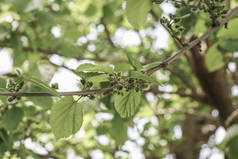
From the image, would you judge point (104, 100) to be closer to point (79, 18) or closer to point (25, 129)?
point (25, 129)

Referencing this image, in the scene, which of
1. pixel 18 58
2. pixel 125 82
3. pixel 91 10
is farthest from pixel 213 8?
pixel 91 10

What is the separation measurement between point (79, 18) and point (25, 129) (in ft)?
5.95

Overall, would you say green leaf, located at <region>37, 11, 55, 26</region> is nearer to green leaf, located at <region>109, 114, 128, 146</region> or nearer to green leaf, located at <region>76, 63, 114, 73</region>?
green leaf, located at <region>109, 114, 128, 146</region>

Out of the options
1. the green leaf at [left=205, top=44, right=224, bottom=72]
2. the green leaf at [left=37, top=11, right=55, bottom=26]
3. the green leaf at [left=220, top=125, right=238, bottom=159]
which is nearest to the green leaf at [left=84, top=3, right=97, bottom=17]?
the green leaf at [left=37, top=11, right=55, bottom=26]

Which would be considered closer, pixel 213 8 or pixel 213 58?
pixel 213 8

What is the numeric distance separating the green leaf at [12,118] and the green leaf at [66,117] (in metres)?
0.34

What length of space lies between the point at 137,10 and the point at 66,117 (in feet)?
1.31

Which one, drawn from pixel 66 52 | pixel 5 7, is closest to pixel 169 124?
pixel 66 52

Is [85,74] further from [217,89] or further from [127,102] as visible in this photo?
[217,89]

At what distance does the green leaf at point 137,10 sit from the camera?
2.68ft

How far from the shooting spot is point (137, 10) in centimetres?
84

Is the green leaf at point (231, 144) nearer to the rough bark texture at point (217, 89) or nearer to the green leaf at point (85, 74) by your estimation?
the green leaf at point (85, 74)

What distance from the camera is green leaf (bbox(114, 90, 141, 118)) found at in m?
0.89

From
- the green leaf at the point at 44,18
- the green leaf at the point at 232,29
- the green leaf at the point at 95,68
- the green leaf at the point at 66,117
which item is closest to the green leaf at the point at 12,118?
the green leaf at the point at 66,117
